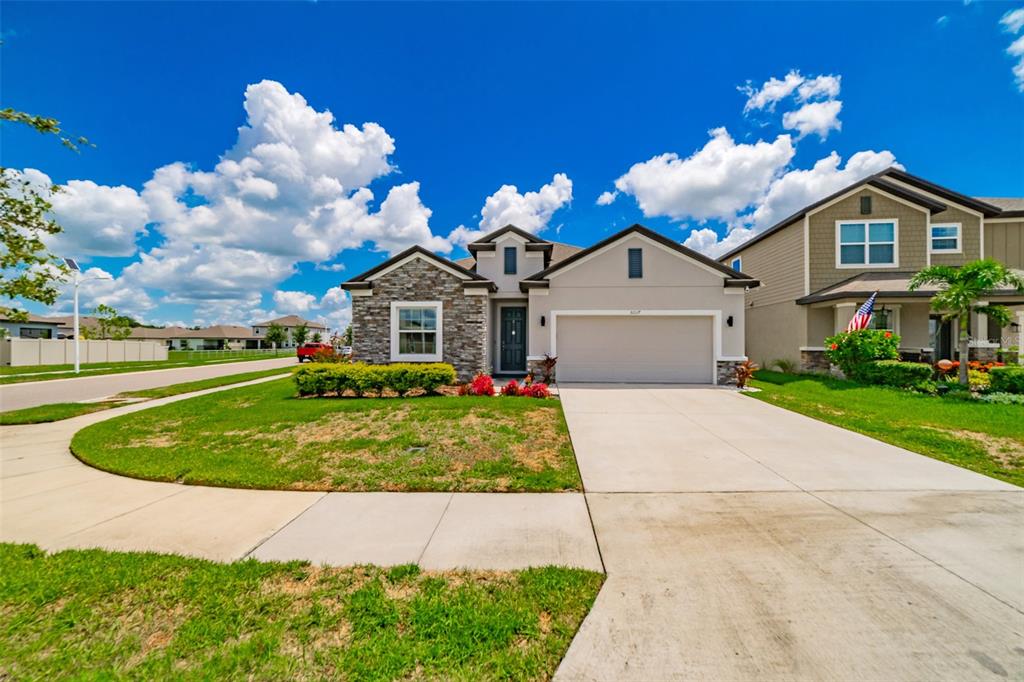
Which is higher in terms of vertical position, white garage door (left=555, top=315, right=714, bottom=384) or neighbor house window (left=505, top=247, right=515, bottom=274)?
neighbor house window (left=505, top=247, right=515, bottom=274)

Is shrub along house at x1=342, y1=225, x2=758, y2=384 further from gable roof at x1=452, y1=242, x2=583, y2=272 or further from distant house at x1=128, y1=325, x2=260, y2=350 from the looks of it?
distant house at x1=128, y1=325, x2=260, y2=350

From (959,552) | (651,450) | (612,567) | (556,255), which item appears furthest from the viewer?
(556,255)

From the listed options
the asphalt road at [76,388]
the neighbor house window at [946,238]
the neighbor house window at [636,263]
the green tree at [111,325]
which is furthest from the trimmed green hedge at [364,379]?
the green tree at [111,325]

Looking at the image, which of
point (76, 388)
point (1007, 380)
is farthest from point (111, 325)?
point (1007, 380)

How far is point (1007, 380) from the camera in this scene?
9.94 m

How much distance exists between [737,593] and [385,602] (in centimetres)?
244

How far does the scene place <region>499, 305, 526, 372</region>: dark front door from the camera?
14.7m

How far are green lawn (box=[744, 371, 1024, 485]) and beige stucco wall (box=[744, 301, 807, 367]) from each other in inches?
136

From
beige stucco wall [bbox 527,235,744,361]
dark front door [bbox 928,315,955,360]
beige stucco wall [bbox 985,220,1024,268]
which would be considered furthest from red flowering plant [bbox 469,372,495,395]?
beige stucco wall [bbox 985,220,1024,268]

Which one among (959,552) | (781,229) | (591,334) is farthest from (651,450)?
(781,229)

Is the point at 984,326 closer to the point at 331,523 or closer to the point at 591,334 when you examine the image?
the point at 591,334

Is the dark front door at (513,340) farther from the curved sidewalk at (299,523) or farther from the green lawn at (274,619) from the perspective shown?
the green lawn at (274,619)

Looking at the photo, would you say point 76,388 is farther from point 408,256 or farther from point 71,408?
point 408,256

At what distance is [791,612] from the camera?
2.53 meters
